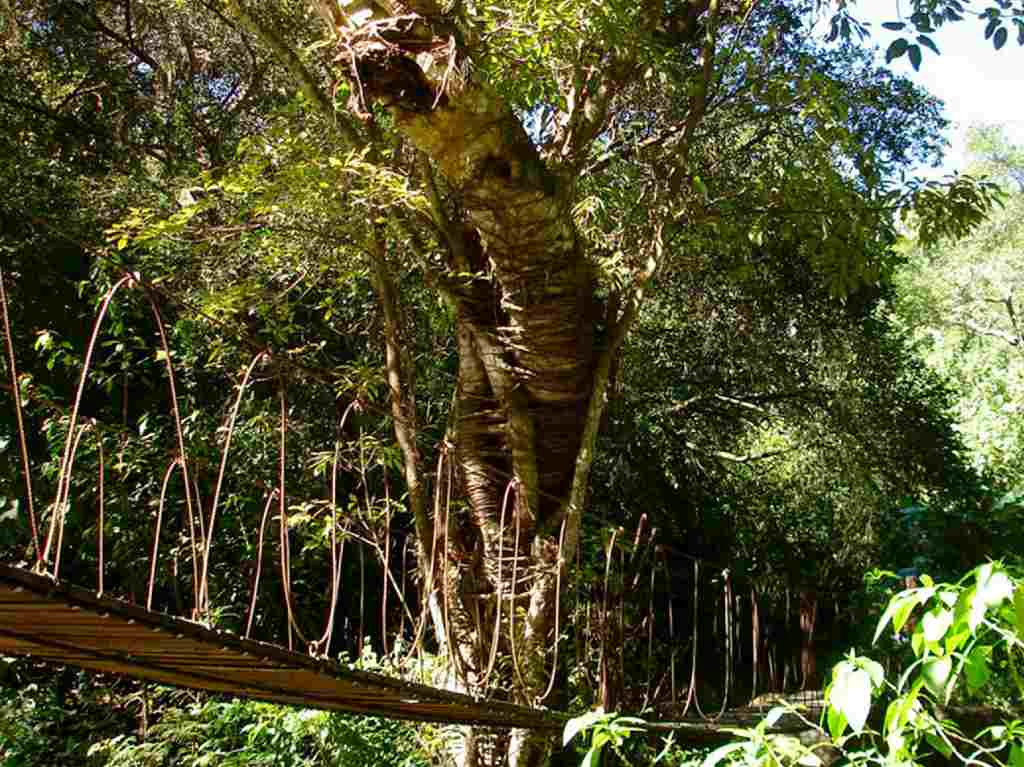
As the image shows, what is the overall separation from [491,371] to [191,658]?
176cm

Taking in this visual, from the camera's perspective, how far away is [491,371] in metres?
3.24

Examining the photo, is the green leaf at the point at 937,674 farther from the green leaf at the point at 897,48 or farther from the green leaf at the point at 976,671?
the green leaf at the point at 897,48

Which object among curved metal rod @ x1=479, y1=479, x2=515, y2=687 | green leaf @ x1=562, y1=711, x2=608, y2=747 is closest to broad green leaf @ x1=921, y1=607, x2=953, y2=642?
green leaf @ x1=562, y1=711, x2=608, y2=747

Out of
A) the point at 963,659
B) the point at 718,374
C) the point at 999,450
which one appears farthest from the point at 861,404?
the point at 963,659

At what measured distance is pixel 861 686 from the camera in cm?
91

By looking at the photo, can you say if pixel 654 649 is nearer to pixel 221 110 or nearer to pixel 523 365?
pixel 523 365

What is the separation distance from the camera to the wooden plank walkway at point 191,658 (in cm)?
124

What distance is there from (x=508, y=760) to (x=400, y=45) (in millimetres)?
1968

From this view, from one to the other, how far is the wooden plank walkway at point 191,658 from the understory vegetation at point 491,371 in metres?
0.17

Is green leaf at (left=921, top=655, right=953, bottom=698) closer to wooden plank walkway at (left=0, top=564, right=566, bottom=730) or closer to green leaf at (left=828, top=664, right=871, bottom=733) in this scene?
green leaf at (left=828, top=664, right=871, bottom=733)

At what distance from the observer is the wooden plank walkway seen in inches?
48.8

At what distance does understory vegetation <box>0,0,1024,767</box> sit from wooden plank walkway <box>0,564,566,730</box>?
6.6 inches

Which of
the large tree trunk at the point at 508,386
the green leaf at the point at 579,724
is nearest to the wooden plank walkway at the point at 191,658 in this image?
the green leaf at the point at 579,724

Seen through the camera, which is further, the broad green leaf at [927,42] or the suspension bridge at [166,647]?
the broad green leaf at [927,42]
